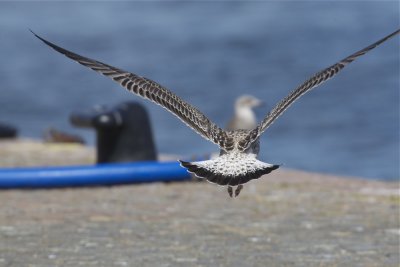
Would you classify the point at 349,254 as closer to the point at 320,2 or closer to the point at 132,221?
the point at 132,221

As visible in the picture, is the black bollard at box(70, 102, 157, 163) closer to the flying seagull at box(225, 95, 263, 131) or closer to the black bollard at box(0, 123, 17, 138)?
the flying seagull at box(225, 95, 263, 131)

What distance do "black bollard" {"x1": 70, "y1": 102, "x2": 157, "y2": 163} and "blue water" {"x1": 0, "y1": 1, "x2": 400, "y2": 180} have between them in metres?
6.05

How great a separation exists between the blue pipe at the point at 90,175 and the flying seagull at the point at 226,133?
2.53m

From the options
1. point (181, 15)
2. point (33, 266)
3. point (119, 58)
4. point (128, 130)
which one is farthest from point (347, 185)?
point (181, 15)

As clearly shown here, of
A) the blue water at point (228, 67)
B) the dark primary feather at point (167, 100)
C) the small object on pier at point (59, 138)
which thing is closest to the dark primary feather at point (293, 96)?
the dark primary feather at point (167, 100)

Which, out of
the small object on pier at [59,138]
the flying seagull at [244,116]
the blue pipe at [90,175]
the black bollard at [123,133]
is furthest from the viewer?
the flying seagull at [244,116]

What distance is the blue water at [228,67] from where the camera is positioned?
19.2 m

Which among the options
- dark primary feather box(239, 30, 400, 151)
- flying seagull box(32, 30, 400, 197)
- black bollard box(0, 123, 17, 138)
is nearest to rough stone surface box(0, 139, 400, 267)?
flying seagull box(32, 30, 400, 197)

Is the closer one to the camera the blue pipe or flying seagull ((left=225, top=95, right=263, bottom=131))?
the blue pipe

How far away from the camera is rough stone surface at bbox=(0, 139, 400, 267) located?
689cm

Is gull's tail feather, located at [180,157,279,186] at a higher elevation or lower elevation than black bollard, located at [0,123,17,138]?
lower

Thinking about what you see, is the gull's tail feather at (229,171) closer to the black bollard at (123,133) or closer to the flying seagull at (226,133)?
the flying seagull at (226,133)

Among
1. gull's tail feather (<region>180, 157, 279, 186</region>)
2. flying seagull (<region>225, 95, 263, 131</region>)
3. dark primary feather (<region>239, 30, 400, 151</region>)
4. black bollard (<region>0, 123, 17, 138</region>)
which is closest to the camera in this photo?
gull's tail feather (<region>180, 157, 279, 186</region>)

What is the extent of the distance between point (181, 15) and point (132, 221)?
2818 centimetres
